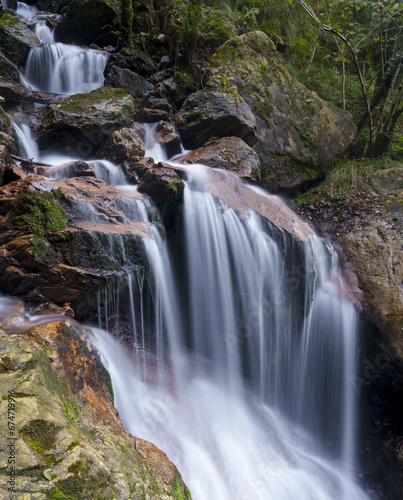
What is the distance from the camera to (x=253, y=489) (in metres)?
3.38

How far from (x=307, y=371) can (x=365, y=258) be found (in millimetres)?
2107

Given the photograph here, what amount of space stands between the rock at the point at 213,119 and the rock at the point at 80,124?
1.34 metres

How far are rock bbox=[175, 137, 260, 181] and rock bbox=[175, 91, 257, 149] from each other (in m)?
0.25

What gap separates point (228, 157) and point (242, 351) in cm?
352

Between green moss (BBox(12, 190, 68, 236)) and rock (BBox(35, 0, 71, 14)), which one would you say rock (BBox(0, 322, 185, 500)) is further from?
rock (BBox(35, 0, 71, 14))

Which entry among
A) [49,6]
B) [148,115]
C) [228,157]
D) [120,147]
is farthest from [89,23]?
[228,157]

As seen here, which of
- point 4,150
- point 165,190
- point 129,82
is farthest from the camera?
point 129,82

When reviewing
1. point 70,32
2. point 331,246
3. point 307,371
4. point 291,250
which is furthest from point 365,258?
point 70,32

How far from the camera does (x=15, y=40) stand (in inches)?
319

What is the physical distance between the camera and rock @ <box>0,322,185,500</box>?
1339 mm

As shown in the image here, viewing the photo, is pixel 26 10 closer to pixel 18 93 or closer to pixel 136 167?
pixel 18 93

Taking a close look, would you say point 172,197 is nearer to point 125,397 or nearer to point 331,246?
point 125,397

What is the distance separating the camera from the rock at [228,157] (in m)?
6.03

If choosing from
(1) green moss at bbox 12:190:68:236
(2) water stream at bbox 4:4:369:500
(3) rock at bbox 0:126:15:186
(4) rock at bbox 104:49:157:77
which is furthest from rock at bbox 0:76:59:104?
(1) green moss at bbox 12:190:68:236
